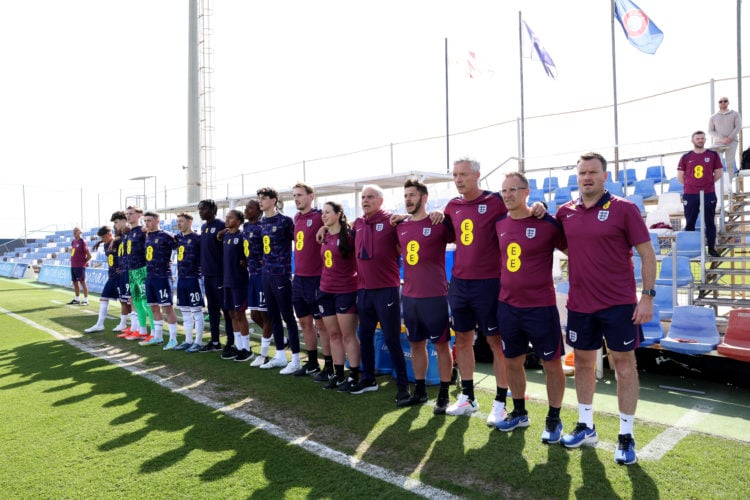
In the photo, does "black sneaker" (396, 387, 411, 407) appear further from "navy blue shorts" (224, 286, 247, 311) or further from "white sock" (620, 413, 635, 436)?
"navy blue shorts" (224, 286, 247, 311)

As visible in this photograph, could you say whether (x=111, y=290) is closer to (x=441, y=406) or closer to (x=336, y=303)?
(x=336, y=303)

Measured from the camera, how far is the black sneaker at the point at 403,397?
4559 mm

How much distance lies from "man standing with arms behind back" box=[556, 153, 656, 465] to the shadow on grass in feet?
5.35

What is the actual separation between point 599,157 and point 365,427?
2657 mm

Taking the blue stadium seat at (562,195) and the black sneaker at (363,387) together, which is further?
the blue stadium seat at (562,195)

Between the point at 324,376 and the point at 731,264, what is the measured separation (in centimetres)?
630

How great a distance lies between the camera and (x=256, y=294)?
6.11m

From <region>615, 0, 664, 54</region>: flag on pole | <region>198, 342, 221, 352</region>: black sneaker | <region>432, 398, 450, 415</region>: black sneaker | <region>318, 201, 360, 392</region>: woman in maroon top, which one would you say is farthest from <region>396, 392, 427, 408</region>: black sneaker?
<region>615, 0, 664, 54</region>: flag on pole

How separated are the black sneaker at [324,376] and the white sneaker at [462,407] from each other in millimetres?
1594

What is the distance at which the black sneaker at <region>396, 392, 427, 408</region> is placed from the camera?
4559 mm

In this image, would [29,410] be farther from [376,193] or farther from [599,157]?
[599,157]

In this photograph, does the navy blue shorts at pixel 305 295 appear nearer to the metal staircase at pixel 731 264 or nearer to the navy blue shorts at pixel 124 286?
the navy blue shorts at pixel 124 286

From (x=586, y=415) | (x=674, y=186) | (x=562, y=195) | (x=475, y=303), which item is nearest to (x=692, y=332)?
(x=586, y=415)

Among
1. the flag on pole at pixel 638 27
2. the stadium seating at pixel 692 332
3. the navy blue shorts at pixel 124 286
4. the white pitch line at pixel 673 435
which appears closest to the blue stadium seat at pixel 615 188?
the flag on pole at pixel 638 27
